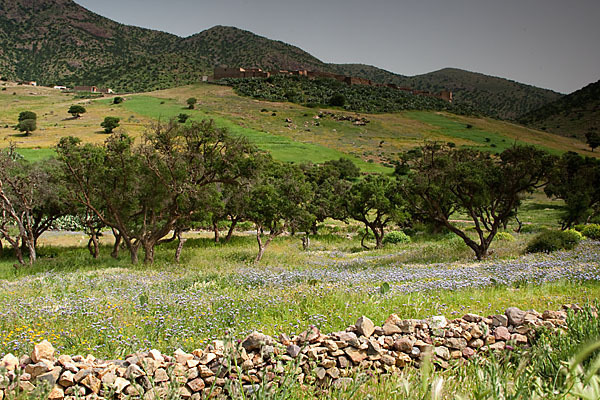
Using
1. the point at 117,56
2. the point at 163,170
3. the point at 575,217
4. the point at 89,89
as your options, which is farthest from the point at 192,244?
the point at 117,56

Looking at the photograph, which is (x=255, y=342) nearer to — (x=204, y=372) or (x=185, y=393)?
Result: (x=204, y=372)

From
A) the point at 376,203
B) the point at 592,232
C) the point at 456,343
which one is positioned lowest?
the point at 376,203

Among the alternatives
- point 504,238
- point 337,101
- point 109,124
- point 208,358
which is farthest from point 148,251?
point 337,101

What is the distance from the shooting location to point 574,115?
369 ft

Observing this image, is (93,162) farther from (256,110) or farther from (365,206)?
(256,110)

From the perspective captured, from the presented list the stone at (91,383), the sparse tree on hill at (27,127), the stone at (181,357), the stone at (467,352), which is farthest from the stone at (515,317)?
the sparse tree on hill at (27,127)

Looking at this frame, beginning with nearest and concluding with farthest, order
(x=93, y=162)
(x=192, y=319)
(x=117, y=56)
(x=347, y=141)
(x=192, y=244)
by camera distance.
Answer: (x=192, y=319) < (x=93, y=162) < (x=192, y=244) < (x=347, y=141) < (x=117, y=56)

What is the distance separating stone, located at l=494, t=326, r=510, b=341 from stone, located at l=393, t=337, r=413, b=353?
4.52 ft

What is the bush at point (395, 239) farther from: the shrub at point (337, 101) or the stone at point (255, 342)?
the shrub at point (337, 101)

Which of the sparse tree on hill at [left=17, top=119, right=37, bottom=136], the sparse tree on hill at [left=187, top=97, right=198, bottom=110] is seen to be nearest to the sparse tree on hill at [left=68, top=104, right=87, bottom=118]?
the sparse tree on hill at [left=17, top=119, right=37, bottom=136]

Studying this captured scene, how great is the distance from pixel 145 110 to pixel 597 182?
97910mm

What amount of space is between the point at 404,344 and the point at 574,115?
135 meters

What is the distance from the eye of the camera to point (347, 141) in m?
95.2

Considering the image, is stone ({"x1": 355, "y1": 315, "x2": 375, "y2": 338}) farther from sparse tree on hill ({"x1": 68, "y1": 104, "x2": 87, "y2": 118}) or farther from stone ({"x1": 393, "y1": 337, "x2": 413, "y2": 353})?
sparse tree on hill ({"x1": 68, "y1": 104, "x2": 87, "y2": 118})
